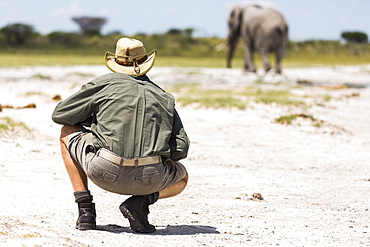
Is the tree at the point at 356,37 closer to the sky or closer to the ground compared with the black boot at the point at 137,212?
closer to the ground

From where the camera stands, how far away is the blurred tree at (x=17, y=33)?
2133 inches

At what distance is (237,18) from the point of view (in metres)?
26.0

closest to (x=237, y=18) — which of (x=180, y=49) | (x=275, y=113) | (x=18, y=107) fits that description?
(x=275, y=113)

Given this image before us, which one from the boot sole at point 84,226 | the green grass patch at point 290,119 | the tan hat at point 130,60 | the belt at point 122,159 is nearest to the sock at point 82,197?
the boot sole at point 84,226

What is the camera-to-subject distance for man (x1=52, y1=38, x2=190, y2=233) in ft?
13.1

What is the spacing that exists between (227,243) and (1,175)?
2.49 m

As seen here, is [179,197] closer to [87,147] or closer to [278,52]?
[87,147]

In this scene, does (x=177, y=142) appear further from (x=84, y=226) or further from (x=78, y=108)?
(x=84, y=226)

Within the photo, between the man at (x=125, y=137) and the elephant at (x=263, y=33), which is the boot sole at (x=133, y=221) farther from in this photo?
the elephant at (x=263, y=33)

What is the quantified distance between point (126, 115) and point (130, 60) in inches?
18.6

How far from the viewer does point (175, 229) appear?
4.52 metres

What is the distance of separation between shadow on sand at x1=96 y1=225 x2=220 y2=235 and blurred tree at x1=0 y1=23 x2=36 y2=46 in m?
50.5

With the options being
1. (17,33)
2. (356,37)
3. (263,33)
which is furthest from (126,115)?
(356,37)

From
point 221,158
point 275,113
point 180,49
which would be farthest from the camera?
point 180,49
